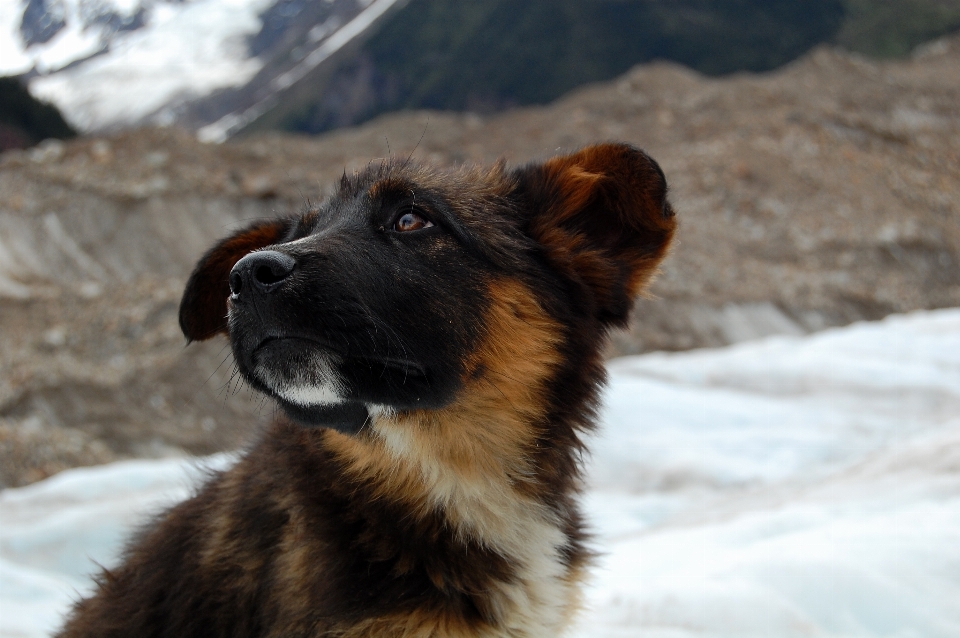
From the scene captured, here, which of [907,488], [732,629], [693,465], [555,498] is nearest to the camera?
[555,498]

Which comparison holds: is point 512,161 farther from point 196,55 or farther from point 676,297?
point 196,55

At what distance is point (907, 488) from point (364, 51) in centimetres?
4187

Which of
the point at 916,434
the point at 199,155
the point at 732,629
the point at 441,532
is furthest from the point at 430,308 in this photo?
the point at 199,155

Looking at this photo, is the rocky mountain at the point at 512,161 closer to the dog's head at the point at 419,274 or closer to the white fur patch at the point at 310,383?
the dog's head at the point at 419,274

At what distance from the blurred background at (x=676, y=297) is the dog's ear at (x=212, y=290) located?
48cm

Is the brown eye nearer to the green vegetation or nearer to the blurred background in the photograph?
the blurred background

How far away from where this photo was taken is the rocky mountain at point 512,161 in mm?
10500

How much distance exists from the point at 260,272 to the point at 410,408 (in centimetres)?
60

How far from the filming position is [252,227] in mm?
2998

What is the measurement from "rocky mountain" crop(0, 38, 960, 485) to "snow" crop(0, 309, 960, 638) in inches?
118

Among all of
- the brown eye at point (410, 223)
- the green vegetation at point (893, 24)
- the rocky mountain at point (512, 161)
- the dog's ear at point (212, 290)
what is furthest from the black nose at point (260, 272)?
the green vegetation at point (893, 24)

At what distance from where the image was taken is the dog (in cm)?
234

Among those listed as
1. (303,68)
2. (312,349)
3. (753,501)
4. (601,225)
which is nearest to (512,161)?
(753,501)

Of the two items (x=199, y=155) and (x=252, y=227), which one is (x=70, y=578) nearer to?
(x=252, y=227)
